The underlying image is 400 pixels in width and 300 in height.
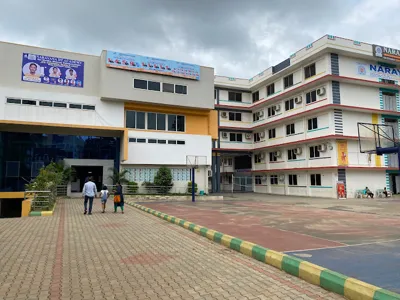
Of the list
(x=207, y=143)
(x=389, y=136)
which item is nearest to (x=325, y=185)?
(x=389, y=136)

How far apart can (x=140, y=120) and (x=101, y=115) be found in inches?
130

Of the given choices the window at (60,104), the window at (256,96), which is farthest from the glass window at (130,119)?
the window at (256,96)

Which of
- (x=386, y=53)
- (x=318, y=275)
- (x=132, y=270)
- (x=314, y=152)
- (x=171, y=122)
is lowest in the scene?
(x=132, y=270)

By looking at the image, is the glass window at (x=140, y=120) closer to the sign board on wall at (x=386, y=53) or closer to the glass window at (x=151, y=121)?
the glass window at (x=151, y=121)

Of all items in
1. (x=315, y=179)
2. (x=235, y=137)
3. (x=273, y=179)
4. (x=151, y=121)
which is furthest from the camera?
(x=235, y=137)

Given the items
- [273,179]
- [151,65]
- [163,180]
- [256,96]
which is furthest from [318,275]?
[256,96]

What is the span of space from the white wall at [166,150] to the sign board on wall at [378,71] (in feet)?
49.3

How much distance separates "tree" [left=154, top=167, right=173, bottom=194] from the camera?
86.6 feet

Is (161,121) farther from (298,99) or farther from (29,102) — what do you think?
(298,99)

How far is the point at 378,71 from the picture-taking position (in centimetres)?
2938

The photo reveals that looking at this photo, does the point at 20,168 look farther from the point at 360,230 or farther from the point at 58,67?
the point at 360,230

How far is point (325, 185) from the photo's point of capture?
91.4ft

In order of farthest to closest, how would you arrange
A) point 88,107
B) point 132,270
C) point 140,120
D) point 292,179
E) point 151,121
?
1. point 292,179
2. point 151,121
3. point 140,120
4. point 88,107
5. point 132,270

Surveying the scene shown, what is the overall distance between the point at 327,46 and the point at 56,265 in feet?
88.3
